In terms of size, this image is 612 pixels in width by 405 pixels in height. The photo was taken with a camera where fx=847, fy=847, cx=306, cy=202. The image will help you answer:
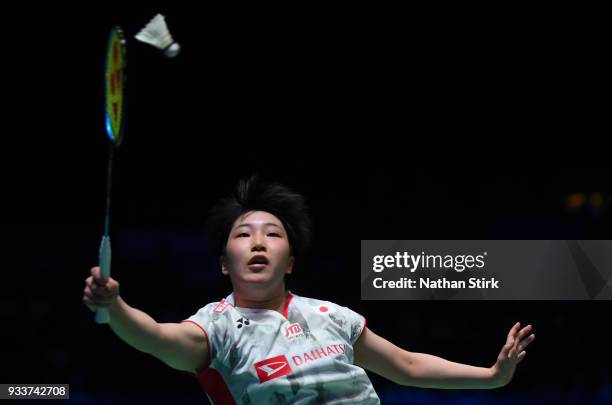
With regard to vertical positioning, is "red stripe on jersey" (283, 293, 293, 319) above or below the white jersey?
above

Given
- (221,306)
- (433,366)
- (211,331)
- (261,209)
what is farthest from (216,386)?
(433,366)

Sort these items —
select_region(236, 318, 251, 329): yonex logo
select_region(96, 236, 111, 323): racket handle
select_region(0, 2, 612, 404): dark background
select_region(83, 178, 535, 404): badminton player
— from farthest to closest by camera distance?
select_region(0, 2, 612, 404): dark background
select_region(236, 318, 251, 329): yonex logo
select_region(83, 178, 535, 404): badminton player
select_region(96, 236, 111, 323): racket handle

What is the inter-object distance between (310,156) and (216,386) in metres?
5.56

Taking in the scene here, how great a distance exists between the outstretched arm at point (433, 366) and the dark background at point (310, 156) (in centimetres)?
291

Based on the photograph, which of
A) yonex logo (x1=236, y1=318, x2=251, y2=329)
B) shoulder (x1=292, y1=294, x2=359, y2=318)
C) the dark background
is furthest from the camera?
the dark background

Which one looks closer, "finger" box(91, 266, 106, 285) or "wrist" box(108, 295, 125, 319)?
"finger" box(91, 266, 106, 285)

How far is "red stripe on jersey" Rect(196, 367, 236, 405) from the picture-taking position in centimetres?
296

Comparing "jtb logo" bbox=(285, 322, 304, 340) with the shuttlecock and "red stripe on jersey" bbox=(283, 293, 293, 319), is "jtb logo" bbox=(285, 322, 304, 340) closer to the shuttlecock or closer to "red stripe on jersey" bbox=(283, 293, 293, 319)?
"red stripe on jersey" bbox=(283, 293, 293, 319)

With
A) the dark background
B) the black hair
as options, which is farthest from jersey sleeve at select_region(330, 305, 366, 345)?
the dark background

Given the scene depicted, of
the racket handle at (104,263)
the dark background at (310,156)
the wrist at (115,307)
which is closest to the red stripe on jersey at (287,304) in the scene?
the wrist at (115,307)

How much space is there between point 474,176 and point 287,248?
5.88m

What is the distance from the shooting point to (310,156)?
A: 8.41m

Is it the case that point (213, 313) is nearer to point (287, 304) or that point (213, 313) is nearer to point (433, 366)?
point (287, 304)

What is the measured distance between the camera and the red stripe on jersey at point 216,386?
9.72ft
